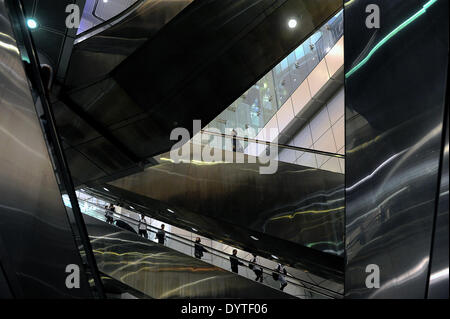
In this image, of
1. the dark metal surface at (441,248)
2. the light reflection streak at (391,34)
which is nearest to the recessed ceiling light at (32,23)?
the light reflection streak at (391,34)

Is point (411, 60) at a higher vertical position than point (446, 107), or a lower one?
higher

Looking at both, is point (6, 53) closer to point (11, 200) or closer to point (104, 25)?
point (11, 200)

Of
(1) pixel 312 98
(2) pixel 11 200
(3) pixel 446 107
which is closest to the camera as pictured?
A: (3) pixel 446 107

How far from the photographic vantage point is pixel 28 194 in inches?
152

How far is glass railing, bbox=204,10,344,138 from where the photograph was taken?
1550cm

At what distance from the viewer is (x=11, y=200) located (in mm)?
3705

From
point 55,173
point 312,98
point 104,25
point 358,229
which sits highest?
point 312,98

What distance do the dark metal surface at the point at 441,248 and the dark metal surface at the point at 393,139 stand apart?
0.26 m

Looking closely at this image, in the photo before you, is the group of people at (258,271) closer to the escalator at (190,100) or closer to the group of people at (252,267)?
the group of people at (252,267)

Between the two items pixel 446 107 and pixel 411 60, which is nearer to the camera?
pixel 446 107

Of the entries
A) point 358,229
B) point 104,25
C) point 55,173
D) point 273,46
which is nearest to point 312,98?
point 273,46

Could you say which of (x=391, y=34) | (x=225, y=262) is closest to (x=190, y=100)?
(x=225, y=262)

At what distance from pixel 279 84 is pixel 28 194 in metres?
14.9

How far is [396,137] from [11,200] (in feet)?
Result: 11.6
